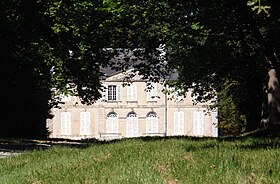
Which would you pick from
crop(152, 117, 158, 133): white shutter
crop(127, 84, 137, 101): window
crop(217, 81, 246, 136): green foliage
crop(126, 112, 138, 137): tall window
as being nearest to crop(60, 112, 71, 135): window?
crop(126, 112, 138, 137): tall window

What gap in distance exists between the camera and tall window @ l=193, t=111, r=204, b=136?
69688 mm

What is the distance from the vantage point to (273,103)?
79.5 feet

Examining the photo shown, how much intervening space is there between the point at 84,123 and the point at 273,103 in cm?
4759

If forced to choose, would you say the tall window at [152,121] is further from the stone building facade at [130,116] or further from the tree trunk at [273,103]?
the tree trunk at [273,103]

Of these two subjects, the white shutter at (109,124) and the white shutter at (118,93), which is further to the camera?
the white shutter at (118,93)

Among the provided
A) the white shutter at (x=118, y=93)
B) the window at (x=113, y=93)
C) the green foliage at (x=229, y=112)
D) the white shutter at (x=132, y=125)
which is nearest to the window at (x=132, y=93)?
the white shutter at (x=118, y=93)

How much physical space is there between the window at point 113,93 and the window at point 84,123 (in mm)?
3757

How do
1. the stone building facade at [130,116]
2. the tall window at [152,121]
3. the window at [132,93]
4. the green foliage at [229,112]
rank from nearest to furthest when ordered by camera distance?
the green foliage at [229,112]
the stone building facade at [130,116]
the tall window at [152,121]
the window at [132,93]

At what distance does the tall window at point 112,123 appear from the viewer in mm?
70938

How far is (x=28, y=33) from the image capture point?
27.2 metres

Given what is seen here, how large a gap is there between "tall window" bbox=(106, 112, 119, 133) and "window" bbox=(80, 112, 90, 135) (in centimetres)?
248

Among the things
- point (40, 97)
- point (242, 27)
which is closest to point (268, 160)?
point (242, 27)

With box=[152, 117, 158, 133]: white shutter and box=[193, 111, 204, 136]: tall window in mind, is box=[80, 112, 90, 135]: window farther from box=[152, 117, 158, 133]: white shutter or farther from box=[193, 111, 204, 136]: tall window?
box=[193, 111, 204, 136]: tall window

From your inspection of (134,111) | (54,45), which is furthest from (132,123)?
(54,45)
